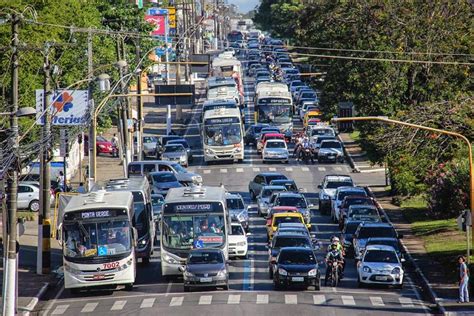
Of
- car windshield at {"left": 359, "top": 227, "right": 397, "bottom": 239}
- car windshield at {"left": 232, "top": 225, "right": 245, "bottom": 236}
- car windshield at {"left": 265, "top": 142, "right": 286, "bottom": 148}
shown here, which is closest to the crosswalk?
car windshield at {"left": 232, "top": 225, "right": 245, "bottom": 236}

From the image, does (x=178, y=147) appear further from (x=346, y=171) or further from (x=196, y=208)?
(x=196, y=208)

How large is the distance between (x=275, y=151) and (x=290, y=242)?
120 ft

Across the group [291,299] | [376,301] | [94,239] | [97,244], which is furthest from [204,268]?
[376,301]

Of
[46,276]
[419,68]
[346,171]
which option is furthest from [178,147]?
[46,276]

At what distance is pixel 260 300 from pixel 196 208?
211 inches

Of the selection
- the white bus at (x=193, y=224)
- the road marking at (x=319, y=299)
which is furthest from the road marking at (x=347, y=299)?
the white bus at (x=193, y=224)

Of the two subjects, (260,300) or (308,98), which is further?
(308,98)

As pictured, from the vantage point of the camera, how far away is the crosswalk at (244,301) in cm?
4291

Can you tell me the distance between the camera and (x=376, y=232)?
2047 inches

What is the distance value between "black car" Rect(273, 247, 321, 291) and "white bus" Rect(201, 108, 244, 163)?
37.1m

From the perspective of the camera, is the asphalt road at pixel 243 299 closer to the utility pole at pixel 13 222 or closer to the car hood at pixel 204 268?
the car hood at pixel 204 268

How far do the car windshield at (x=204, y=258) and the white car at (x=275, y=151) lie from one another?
40.2 metres

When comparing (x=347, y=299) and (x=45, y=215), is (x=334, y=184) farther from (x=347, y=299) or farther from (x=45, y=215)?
(x=347, y=299)

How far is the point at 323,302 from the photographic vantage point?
Result: 43094 mm
